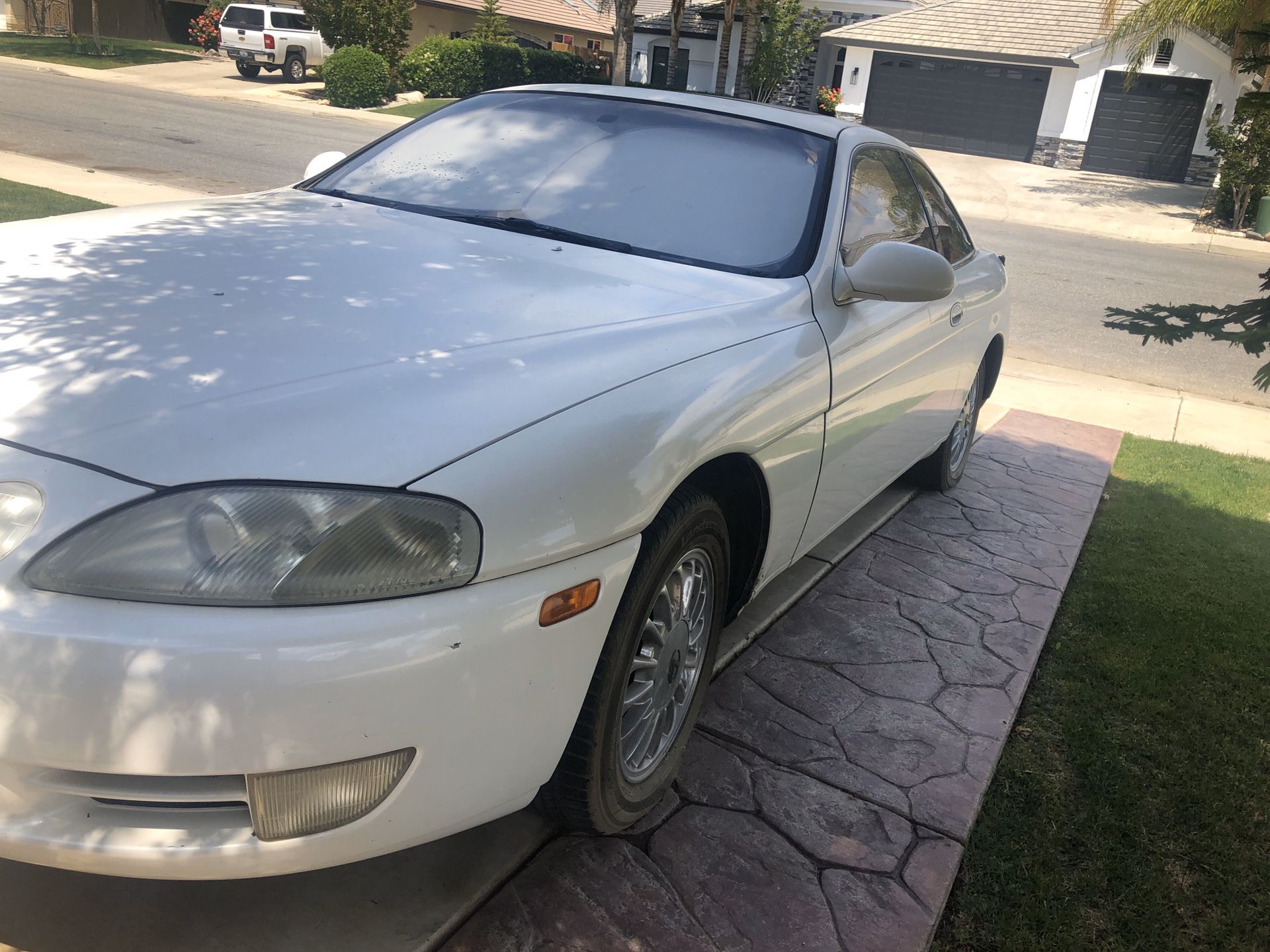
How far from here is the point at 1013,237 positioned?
17734 mm

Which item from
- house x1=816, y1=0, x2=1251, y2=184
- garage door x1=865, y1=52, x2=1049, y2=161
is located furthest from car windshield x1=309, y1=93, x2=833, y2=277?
garage door x1=865, y1=52, x2=1049, y2=161

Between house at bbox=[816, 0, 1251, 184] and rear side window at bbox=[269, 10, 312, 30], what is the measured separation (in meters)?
16.1

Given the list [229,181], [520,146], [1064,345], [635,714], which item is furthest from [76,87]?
[635,714]

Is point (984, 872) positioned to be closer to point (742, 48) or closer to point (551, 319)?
point (551, 319)

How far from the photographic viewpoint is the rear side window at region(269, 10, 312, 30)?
31781mm

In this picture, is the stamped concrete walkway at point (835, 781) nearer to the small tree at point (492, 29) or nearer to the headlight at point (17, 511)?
the headlight at point (17, 511)

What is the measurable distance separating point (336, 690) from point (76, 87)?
26.2m

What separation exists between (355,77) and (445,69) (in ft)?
10.5

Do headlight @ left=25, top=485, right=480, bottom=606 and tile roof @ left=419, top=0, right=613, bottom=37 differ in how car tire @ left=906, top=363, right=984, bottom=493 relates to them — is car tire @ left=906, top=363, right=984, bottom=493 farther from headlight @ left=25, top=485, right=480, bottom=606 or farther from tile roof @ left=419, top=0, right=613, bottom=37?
tile roof @ left=419, top=0, right=613, bottom=37

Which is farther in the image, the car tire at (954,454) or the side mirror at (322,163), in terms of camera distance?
the car tire at (954,454)

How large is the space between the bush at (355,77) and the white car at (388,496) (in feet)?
82.9

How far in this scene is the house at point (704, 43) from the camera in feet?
117

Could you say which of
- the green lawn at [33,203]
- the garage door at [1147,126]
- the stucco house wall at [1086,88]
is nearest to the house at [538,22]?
the stucco house wall at [1086,88]

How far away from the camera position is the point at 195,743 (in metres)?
1.72
